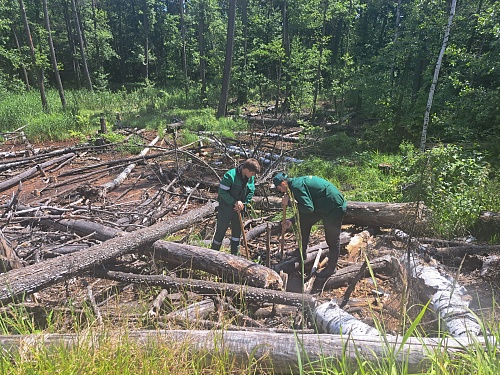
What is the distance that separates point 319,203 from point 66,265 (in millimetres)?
3231

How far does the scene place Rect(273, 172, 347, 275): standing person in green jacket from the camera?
437 centimetres

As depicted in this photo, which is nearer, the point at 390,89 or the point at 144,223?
the point at 144,223

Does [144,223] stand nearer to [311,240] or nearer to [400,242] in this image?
[311,240]

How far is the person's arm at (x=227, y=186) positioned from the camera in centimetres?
496

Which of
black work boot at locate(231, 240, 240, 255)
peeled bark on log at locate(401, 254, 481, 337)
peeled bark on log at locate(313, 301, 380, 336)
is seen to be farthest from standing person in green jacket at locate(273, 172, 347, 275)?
peeled bark on log at locate(313, 301, 380, 336)

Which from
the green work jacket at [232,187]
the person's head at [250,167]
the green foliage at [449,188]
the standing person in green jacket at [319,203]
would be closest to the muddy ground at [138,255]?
the standing person in green jacket at [319,203]

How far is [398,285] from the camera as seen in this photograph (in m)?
4.06

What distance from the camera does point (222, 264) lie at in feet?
13.5

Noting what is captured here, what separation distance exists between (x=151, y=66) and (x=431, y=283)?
41.9 meters

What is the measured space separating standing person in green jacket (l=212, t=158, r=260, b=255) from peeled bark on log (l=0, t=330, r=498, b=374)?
2.77 m

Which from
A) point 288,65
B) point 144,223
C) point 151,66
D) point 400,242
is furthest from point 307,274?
point 151,66

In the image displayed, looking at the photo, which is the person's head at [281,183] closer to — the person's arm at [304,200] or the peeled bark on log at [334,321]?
the person's arm at [304,200]

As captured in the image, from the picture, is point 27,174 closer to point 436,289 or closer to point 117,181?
point 117,181

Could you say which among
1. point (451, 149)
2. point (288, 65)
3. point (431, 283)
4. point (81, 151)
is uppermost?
point (288, 65)
